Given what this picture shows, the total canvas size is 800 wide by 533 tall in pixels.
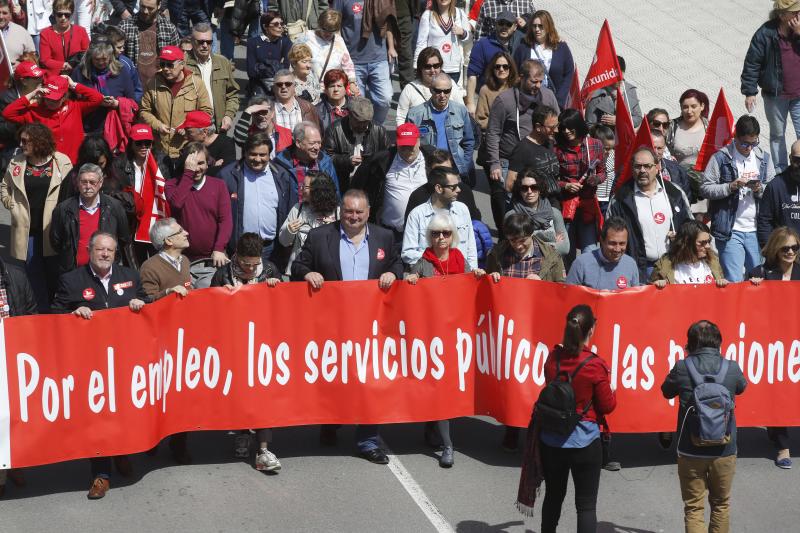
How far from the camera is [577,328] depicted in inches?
316

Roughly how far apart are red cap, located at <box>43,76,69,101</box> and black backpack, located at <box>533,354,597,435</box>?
6.18 metres

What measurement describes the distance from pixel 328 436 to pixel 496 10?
729cm

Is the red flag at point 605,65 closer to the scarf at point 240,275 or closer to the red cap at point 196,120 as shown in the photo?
the red cap at point 196,120

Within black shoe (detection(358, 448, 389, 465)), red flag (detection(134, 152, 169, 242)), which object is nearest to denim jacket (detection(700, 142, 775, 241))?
black shoe (detection(358, 448, 389, 465))

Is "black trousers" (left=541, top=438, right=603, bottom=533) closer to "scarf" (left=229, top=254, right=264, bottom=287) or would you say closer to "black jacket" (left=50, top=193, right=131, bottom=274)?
"scarf" (left=229, top=254, right=264, bottom=287)

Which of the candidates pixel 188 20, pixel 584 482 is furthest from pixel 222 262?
pixel 188 20

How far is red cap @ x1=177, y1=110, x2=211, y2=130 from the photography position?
12.1 meters

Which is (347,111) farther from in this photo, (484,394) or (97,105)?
(484,394)

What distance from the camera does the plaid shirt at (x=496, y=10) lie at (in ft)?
51.8

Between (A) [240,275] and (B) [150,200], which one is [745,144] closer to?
(A) [240,275]

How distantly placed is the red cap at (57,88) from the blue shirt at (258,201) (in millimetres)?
2142

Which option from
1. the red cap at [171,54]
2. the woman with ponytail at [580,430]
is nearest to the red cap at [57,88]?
the red cap at [171,54]

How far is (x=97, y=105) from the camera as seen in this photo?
12.7 meters

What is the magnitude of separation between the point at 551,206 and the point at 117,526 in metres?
4.52
